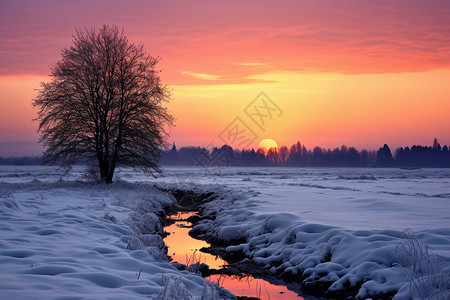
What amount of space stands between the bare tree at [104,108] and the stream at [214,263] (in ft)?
29.7

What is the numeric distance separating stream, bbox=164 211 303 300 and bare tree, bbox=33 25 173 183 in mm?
9040

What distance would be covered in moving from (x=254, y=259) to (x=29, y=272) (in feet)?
18.8

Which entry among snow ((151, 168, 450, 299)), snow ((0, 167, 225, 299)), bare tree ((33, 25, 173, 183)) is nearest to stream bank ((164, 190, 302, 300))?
snow ((151, 168, 450, 299))


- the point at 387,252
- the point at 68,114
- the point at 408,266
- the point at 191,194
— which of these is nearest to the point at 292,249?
the point at 387,252

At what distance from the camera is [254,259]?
9680mm

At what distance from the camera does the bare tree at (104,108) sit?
2238 cm

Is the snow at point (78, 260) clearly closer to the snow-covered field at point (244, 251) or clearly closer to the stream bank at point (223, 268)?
the snow-covered field at point (244, 251)

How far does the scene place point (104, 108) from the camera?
22969 mm

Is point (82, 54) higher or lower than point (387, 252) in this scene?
higher

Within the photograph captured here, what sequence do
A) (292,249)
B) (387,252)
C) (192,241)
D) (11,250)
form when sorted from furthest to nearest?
(192,241) < (292,249) < (387,252) < (11,250)

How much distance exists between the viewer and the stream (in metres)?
7.48

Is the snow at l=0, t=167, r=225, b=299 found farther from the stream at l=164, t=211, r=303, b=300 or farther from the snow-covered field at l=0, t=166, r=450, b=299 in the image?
the stream at l=164, t=211, r=303, b=300

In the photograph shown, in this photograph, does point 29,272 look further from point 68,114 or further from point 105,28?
point 105,28

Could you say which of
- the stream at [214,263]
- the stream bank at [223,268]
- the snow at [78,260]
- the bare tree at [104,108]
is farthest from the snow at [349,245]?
the bare tree at [104,108]
